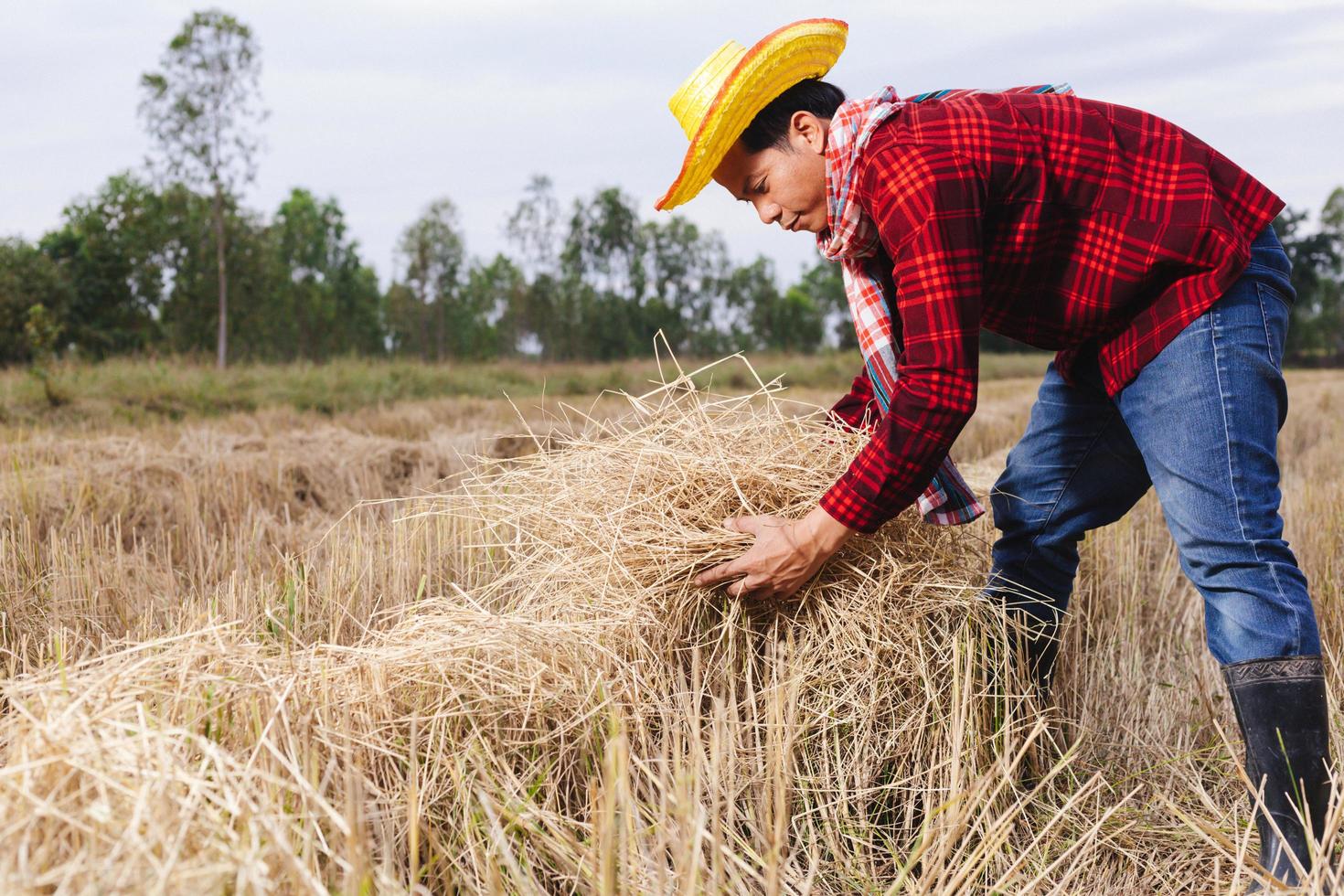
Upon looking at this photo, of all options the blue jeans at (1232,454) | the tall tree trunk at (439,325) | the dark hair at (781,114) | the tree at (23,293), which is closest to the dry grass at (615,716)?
the blue jeans at (1232,454)

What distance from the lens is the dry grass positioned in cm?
108

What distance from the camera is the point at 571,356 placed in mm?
26781

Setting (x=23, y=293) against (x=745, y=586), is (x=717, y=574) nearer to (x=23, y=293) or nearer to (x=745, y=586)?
(x=745, y=586)

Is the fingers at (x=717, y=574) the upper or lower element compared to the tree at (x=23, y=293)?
lower

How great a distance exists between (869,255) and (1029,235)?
31 centimetres

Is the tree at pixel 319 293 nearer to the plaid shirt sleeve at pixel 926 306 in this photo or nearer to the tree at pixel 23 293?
the tree at pixel 23 293

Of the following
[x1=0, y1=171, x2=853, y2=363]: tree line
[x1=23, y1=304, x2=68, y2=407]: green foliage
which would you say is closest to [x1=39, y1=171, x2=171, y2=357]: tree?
[x1=0, y1=171, x2=853, y2=363]: tree line

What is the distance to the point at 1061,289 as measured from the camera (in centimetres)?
166

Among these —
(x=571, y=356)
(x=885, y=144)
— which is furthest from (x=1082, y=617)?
(x=571, y=356)

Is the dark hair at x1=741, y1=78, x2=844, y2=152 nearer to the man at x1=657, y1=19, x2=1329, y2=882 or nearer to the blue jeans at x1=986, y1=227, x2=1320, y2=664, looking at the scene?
the man at x1=657, y1=19, x2=1329, y2=882

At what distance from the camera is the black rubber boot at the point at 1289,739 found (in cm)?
147

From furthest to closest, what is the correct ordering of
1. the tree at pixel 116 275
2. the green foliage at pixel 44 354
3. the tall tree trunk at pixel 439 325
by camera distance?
the tall tree trunk at pixel 439 325 < the tree at pixel 116 275 < the green foliage at pixel 44 354

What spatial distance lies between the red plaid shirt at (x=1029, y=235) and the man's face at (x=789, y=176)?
12 cm

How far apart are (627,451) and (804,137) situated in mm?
752
